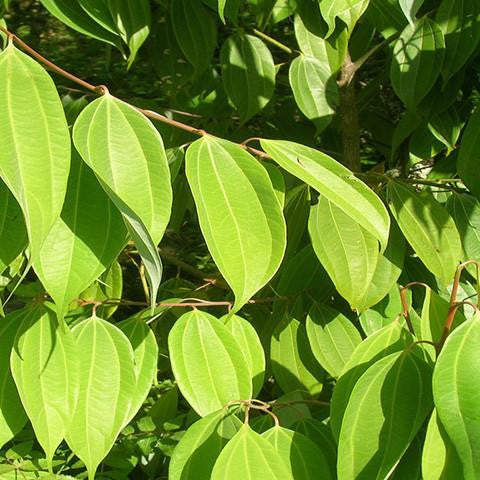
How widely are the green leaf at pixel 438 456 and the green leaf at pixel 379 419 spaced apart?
39mm

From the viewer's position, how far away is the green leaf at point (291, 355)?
130cm

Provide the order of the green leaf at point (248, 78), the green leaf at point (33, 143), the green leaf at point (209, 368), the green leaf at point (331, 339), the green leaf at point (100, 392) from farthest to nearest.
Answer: the green leaf at point (248, 78) < the green leaf at point (331, 339) < the green leaf at point (209, 368) < the green leaf at point (100, 392) < the green leaf at point (33, 143)

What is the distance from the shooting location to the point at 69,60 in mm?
3512

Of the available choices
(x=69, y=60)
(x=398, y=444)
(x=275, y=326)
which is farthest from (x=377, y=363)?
(x=69, y=60)

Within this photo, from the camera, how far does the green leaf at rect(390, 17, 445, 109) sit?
1401 mm

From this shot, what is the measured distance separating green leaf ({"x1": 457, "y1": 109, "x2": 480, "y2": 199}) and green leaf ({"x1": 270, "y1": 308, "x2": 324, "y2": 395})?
0.37 metres

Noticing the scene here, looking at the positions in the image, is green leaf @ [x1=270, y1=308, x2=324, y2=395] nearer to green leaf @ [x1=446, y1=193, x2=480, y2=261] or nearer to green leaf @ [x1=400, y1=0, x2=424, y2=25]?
green leaf @ [x1=446, y1=193, x2=480, y2=261]

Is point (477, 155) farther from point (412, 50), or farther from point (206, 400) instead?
point (206, 400)

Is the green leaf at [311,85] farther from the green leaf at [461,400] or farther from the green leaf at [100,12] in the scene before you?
the green leaf at [461,400]

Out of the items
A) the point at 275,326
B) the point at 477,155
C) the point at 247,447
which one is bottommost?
the point at 275,326

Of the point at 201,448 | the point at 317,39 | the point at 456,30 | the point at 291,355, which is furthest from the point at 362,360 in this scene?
the point at 317,39

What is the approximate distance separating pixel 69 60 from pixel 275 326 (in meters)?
2.50

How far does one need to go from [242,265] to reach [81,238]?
152 mm

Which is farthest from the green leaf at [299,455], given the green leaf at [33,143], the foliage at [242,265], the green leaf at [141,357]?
the green leaf at [33,143]
